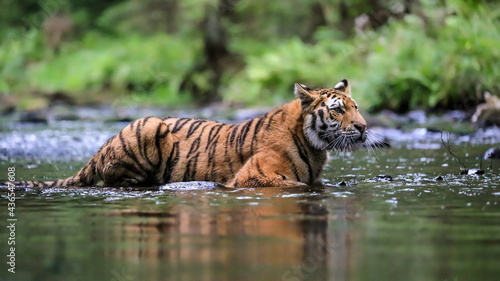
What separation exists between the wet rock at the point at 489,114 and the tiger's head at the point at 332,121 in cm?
674

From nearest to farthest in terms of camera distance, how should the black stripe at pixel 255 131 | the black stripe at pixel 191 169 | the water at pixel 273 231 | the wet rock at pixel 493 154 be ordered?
the water at pixel 273 231 → the black stripe at pixel 255 131 → the black stripe at pixel 191 169 → the wet rock at pixel 493 154

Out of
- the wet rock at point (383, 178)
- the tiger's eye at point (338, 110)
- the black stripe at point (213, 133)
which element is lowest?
the wet rock at point (383, 178)

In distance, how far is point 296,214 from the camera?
5.52 meters

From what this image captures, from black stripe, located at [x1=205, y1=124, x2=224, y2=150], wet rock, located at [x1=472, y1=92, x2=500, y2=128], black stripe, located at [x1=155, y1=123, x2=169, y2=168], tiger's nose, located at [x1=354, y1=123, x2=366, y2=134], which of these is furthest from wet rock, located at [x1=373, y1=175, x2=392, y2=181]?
wet rock, located at [x1=472, y1=92, x2=500, y2=128]

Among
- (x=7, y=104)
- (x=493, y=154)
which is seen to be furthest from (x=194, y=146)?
(x=7, y=104)

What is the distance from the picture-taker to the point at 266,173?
7246 millimetres

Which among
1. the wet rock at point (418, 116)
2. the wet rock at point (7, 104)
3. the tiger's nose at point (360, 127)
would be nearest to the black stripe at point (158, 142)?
the tiger's nose at point (360, 127)

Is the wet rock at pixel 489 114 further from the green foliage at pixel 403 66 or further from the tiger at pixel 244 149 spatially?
the tiger at pixel 244 149

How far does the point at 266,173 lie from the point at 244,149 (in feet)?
1.51

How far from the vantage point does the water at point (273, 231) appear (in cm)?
376

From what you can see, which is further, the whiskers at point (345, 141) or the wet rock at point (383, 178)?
the wet rock at point (383, 178)

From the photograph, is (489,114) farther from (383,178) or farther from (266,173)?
(266,173)

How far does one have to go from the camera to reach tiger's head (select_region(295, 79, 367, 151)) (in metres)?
7.38

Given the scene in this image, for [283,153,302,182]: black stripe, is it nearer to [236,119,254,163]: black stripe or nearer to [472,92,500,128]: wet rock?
[236,119,254,163]: black stripe
